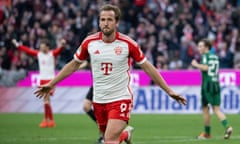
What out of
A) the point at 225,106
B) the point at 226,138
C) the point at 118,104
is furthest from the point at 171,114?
the point at 118,104

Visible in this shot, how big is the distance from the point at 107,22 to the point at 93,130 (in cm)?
858

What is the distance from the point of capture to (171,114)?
25.7m

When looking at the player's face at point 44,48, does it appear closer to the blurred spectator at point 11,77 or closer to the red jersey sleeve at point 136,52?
the blurred spectator at point 11,77

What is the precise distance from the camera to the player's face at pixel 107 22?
11047 mm

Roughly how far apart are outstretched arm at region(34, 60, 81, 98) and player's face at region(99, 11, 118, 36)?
758mm

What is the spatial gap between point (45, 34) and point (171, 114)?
7135mm

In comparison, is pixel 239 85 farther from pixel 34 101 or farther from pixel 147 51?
pixel 34 101

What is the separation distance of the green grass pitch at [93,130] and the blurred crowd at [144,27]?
4.49 metres

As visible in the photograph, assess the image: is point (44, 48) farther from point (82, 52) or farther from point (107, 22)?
point (107, 22)

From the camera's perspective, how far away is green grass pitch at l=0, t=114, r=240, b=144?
16156 mm

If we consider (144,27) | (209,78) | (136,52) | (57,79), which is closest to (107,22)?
(136,52)

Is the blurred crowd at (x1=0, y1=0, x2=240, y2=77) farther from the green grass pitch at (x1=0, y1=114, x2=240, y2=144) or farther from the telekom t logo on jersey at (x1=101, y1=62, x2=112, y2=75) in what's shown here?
the telekom t logo on jersey at (x1=101, y1=62, x2=112, y2=75)

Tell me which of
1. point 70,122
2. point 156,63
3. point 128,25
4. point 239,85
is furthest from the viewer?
point 128,25

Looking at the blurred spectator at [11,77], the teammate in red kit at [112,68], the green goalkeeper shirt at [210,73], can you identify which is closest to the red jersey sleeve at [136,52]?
the teammate in red kit at [112,68]
